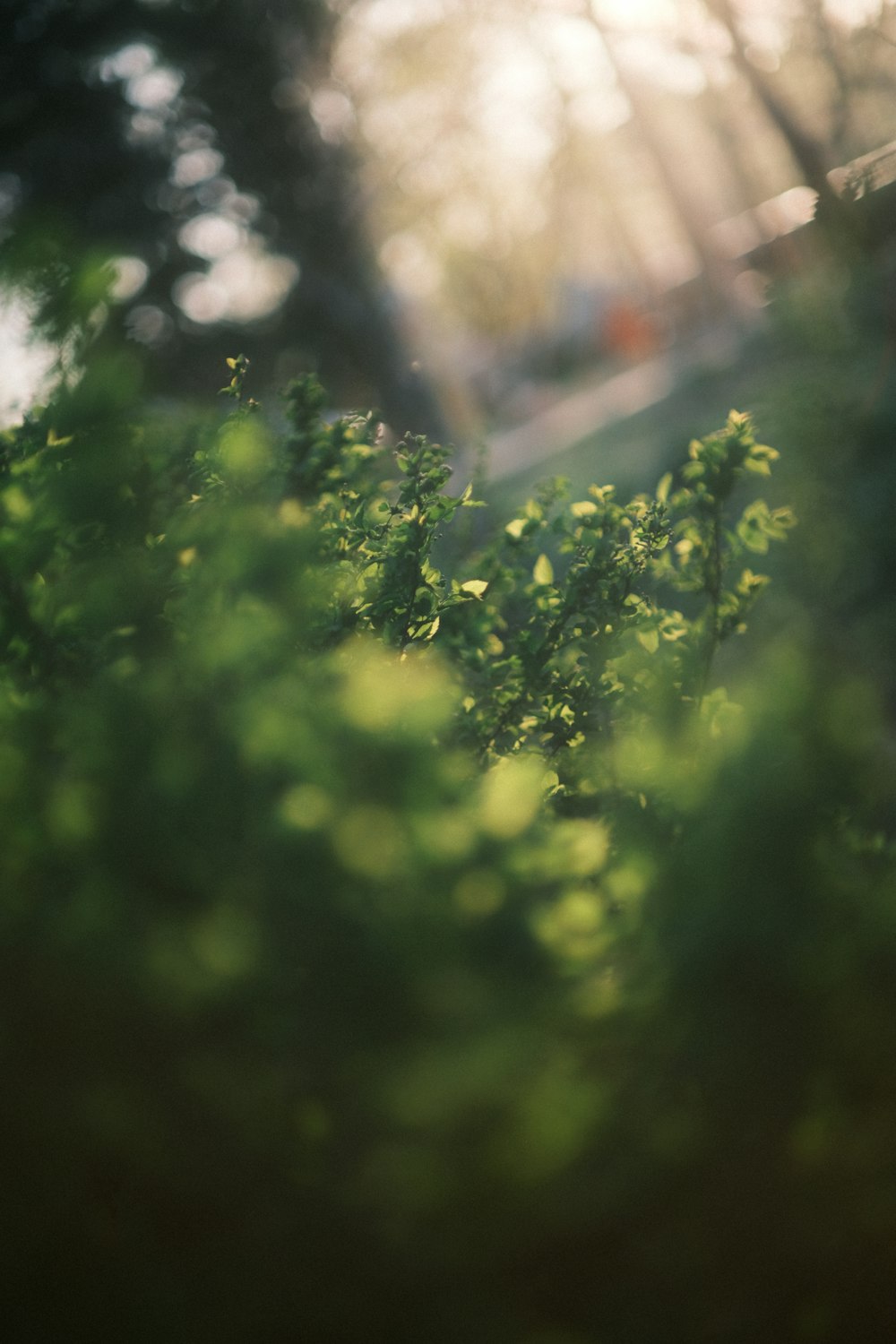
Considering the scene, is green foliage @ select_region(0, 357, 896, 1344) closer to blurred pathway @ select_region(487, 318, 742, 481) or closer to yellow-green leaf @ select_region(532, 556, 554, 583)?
yellow-green leaf @ select_region(532, 556, 554, 583)

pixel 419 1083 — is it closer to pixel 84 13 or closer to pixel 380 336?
pixel 84 13

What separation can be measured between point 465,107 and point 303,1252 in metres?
16.5

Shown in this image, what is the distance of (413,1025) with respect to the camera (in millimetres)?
962

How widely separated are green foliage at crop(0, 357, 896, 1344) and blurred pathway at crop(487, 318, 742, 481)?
12163 millimetres

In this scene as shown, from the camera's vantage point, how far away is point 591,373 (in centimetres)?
2989

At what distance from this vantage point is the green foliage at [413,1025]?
3.18 ft

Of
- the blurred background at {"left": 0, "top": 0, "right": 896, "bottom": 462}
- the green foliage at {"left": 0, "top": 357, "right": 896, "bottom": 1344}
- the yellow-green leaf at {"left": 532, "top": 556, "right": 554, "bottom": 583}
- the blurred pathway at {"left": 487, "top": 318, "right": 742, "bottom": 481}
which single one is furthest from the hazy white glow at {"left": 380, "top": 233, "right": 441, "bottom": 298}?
the green foliage at {"left": 0, "top": 357, "right": 896, "bottom": 1344}

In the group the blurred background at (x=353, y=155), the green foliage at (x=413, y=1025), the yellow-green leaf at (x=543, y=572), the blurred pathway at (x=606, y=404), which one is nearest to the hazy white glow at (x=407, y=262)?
the blurred background at (x=353, y=155)

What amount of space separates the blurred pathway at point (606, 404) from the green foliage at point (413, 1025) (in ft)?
39.9

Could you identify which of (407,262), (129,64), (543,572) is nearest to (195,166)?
(129,64)

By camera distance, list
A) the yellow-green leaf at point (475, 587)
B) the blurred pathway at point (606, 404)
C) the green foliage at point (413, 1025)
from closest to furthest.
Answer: the green foliage at point (413, 1025)
the yellow-green leaf at point (475, 587)
the blurred pathway at point (606, 404)

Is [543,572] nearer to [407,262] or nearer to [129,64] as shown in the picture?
[129,64]

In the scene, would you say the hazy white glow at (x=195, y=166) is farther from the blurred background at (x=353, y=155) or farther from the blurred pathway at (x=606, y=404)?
the blurred pathway at (x=606, y=404)

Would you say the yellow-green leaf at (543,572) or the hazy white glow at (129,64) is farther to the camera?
the hazy white glow at (129,64)
